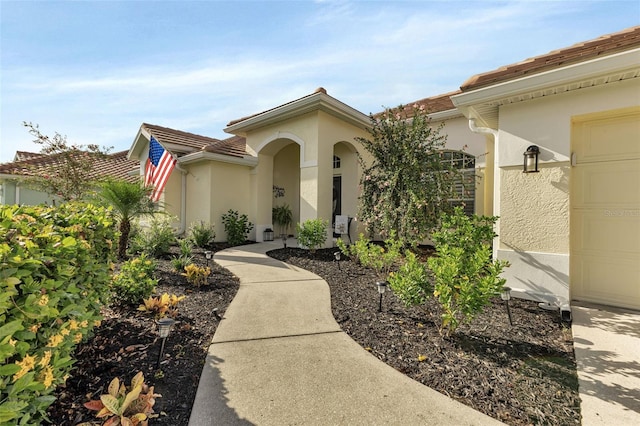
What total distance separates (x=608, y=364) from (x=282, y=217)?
9.85 meters

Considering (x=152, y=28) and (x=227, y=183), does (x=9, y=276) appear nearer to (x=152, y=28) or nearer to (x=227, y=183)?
(x=152, y=28)

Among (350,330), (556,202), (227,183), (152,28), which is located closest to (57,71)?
(152,28)

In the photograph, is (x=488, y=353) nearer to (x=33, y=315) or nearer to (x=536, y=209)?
(x=536, y=209)

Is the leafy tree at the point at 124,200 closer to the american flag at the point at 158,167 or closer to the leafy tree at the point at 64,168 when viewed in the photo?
the american flag at the point at 158,167

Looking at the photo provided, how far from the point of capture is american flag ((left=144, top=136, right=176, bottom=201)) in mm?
9000

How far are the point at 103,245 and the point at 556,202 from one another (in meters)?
6.37

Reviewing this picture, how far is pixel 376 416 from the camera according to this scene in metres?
2.06

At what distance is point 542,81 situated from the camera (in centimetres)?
421

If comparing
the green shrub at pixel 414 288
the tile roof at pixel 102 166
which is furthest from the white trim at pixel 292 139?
the green shrub at pixel 414 288

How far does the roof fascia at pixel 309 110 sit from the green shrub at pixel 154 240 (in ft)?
14.7

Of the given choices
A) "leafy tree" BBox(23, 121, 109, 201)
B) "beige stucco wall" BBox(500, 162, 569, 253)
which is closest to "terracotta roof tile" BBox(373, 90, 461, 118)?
"beige stucco wall" BBox(500, 162, 569, 253)

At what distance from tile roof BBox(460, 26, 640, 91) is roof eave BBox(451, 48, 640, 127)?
102 millimetres

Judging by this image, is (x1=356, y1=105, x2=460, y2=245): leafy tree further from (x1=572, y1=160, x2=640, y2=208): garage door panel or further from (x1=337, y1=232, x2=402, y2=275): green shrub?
(x1=572, y1=160, x2=640, y2=208): garage door panel

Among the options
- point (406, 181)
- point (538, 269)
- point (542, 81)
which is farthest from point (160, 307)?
point (542, 81)
